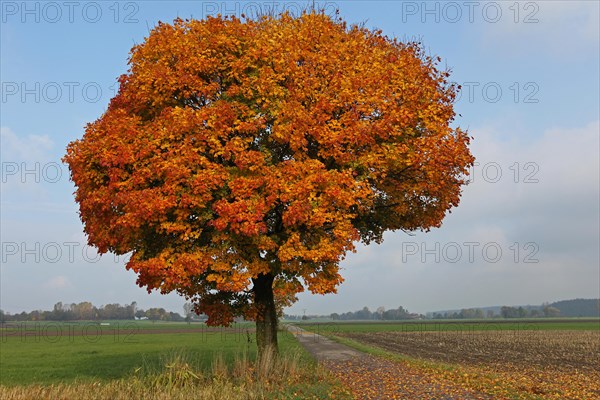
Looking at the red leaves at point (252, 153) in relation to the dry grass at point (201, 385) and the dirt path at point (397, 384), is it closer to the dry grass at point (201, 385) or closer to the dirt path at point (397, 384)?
the dry grass at point (201, 385)

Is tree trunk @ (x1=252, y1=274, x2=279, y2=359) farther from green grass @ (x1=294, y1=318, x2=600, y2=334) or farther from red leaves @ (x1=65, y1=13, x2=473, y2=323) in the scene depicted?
green grass @ (x1=294, y1=318, x2=600, y2=334)

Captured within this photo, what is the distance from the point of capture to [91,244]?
1878 centimetres

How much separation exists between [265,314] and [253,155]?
715 centimetres

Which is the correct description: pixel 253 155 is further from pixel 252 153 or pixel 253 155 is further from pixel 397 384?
pixel 397 384

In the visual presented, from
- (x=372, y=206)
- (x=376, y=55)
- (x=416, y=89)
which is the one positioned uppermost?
(x=376, y=55)

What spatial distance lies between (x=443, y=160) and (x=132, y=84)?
11.4m

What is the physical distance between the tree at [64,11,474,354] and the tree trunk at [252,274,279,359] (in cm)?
9

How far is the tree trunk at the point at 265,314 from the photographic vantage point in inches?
776

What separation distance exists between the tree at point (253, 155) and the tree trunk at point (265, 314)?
0.09 meters

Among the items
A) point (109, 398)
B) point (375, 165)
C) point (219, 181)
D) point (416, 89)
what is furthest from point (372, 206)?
point (109, 398)

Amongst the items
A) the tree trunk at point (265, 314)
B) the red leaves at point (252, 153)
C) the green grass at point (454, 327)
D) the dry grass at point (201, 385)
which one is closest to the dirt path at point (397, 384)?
the dry grass at point (201, 385)

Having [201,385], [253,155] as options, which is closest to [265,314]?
[201,385]

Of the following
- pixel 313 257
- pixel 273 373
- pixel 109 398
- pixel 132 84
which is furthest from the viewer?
pixel 132 84

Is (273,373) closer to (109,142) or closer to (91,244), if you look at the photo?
(91,244)
